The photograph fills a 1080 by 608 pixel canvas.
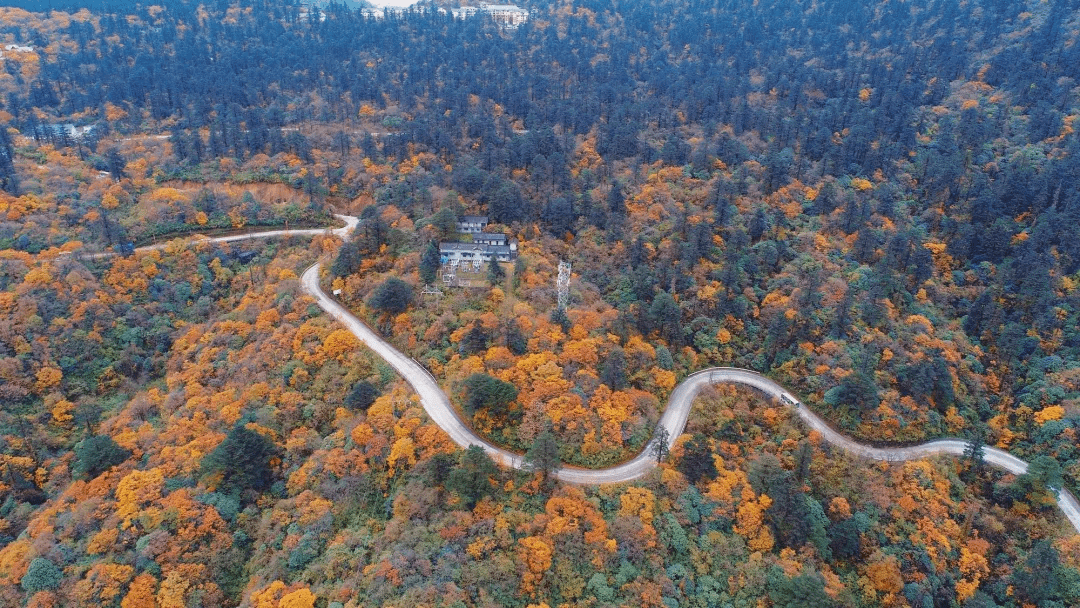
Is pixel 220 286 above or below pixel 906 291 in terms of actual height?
below

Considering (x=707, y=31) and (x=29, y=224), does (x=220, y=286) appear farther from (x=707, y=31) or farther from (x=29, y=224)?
(x=707, y=31)

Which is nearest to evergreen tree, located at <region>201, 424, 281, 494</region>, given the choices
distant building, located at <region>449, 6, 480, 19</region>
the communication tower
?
the communication tower

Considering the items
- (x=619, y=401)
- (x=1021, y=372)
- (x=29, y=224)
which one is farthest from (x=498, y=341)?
(x=29, y=224)

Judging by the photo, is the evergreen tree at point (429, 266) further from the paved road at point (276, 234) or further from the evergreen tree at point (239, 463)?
the evergreen tree at point (239, 463)

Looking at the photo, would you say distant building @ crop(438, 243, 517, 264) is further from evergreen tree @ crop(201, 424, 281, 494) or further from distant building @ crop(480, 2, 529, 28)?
distant building @ crop(480, 2, 529, 28)

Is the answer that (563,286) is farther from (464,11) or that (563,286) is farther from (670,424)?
(464,11)

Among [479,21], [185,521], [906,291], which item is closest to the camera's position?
[185,521]

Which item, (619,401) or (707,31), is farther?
(707,31)
